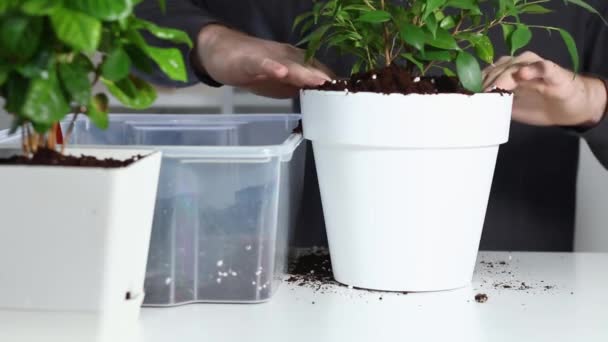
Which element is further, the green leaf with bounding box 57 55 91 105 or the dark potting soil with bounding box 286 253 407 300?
the dark potting soil with bounding box 286 253 407 300

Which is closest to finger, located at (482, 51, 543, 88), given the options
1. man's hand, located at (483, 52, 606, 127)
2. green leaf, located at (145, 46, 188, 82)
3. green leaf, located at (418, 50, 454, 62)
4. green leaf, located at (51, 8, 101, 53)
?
man's hand, located at (483, 52, 606, 127)

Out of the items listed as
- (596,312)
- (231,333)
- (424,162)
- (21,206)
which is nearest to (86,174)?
(21,206)

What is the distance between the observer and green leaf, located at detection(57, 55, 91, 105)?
59 centimetres

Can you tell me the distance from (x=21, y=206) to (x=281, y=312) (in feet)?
1.03

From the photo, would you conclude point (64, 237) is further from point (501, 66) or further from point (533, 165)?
point (533, 165)

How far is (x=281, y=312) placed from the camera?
2.75 ft

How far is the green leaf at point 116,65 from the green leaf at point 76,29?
0.06 meters

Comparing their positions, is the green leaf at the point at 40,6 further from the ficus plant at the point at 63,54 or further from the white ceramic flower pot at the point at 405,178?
the white ceramic flower pot at the point at 405,178

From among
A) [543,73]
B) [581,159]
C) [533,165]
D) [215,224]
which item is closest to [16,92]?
[215,224]

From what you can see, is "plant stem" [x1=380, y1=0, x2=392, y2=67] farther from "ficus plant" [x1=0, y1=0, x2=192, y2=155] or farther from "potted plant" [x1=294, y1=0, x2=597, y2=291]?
"ficus plant" [x1=0, y1=0, x2=192, y2=155]

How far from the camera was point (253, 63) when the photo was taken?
1129mm

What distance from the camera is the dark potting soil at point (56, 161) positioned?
2.10ft

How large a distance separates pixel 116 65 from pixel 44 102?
2.3 inches

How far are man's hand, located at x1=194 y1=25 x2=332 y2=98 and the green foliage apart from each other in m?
0.36
